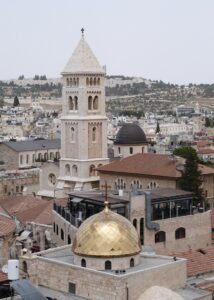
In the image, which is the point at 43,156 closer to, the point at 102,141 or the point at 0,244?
the point at 102,141

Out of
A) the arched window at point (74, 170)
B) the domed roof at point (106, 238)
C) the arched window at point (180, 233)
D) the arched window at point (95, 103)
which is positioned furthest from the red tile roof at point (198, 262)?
the arched window at point (95, 103)

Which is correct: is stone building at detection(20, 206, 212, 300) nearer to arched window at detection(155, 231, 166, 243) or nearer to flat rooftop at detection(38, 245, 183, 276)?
flat rooftop at detection(38, 245, 183, 276)

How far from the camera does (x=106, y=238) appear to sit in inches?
1016

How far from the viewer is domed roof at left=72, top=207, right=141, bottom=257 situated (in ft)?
84.2

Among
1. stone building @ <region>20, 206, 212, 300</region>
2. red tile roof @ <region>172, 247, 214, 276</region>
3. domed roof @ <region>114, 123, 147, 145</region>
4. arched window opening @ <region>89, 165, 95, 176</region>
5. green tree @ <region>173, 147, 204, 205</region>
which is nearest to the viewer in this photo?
stone building @ <region>20, 206, 212, 300</region>

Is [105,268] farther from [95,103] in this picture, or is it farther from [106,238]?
[95,103]

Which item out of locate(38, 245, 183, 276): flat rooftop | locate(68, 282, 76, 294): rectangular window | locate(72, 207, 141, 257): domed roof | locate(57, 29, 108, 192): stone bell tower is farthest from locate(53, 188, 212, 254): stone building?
locate(57, 29, 108, 192): stone bell tower

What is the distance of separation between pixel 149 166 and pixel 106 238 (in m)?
26.6

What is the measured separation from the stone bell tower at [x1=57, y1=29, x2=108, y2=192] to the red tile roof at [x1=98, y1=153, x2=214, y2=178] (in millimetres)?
2785

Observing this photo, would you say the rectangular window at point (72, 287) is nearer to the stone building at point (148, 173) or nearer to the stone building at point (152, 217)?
the stone building at point (152, 217)

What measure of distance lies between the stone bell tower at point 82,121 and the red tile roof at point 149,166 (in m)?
2.79

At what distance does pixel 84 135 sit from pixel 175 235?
20.2 meters

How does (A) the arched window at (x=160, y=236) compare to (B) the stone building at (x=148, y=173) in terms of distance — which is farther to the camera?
(B) the stone building at (x=148, y=173)

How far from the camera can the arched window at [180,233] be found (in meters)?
37.7
